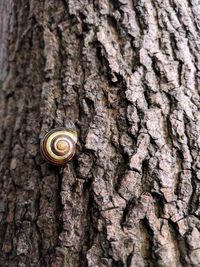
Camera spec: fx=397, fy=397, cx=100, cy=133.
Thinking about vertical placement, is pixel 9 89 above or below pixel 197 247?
above

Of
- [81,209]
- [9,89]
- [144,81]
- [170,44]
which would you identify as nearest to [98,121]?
[144,81]

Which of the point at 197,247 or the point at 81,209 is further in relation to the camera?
the point at 81,209

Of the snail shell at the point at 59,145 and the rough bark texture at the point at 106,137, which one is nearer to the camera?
the rough bark texture at the point at 106,137

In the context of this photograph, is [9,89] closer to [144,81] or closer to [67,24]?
[67,24]
